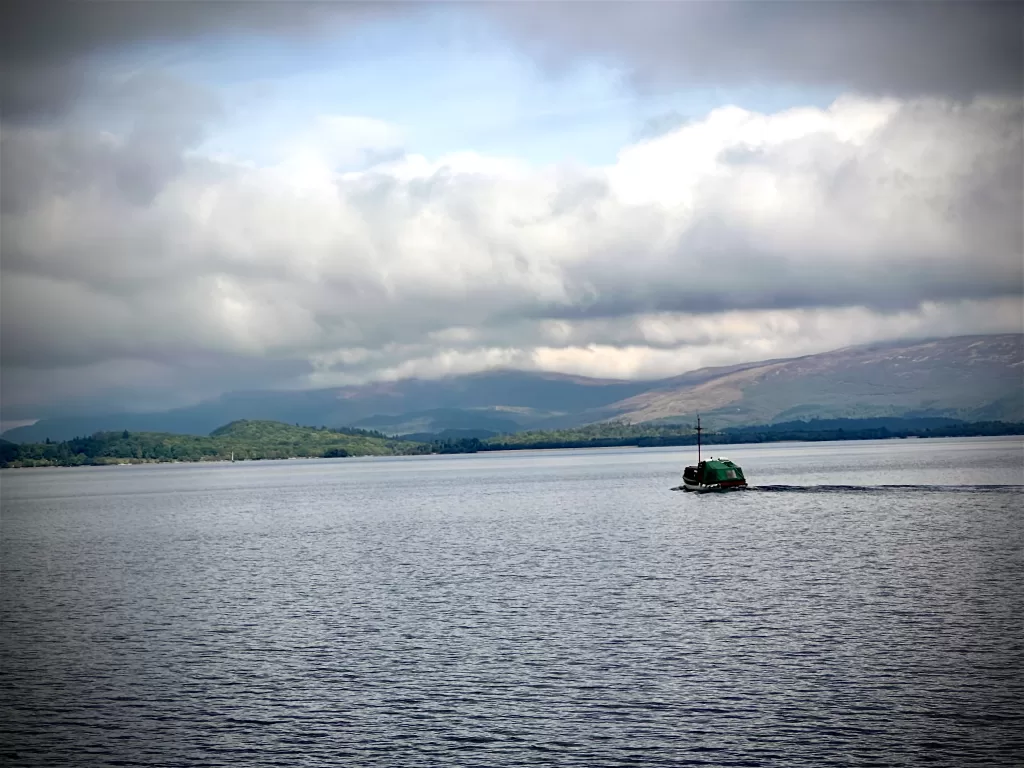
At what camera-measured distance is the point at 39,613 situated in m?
87.9

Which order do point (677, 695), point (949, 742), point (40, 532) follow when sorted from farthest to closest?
point (40, 532) → point (677, 695) → point (949, 742)

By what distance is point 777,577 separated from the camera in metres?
95.1

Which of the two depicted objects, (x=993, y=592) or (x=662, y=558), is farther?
(x=662, y=558)

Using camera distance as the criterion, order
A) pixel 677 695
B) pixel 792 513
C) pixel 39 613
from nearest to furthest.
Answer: pixel 677 695 → pixel 39 613 → pixel 792 513

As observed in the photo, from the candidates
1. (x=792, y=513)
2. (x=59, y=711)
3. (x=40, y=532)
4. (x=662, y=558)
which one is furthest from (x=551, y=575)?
(x=40, y=532)

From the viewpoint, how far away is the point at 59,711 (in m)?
54.8

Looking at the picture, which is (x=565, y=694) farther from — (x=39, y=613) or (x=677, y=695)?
(x=39, y=613)

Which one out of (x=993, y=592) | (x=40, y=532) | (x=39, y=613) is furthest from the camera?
(x=40, y=532)

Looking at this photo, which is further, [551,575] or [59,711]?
[551,575]

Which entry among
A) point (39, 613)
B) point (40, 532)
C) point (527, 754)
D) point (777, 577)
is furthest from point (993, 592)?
point (40, 532)

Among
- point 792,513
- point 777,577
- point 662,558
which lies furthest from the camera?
point 792,513

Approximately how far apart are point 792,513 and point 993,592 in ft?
285

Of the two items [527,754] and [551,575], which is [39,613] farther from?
[527,754]

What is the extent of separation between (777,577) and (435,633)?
3837 centimetres
